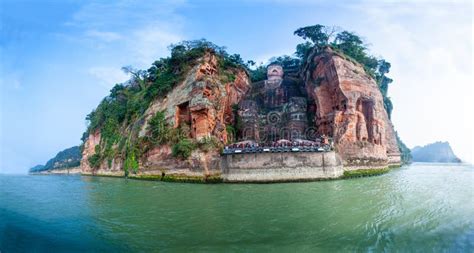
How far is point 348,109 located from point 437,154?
88.2 m

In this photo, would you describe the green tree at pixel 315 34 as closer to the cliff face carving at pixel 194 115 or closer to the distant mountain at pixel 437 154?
the cliff face carving at pixel 194 115

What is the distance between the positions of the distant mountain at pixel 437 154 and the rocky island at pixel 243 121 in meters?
66.8

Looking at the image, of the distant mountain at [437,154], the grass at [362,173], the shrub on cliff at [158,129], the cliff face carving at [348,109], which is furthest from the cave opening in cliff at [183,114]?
the distant mountain at [437,154]

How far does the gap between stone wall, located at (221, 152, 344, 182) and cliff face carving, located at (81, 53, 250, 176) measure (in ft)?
6.75

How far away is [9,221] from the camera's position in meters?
10.6

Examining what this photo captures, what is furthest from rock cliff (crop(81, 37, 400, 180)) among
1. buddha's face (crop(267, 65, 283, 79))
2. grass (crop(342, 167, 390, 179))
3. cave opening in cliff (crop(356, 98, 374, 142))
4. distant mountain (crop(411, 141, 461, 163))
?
distant mountain (crop(411, 141, 461, 163))

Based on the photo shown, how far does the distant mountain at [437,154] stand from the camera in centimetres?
9385

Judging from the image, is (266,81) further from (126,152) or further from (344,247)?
(344,247)

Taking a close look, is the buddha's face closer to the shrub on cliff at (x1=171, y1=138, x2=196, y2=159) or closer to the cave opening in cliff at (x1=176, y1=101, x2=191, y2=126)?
the cave opening in cliff at (x1=176, y1=101, x2=191, y2=126)

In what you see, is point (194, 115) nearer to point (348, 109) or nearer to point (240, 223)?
point (348, 109)

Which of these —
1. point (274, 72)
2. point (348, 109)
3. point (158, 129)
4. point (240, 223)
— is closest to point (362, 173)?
point (348, 109)

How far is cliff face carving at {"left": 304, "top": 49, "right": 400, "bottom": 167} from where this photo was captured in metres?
30.2

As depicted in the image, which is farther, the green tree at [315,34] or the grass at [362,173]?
the green tree at [315,34]

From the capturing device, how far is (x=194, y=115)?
1109 inches
